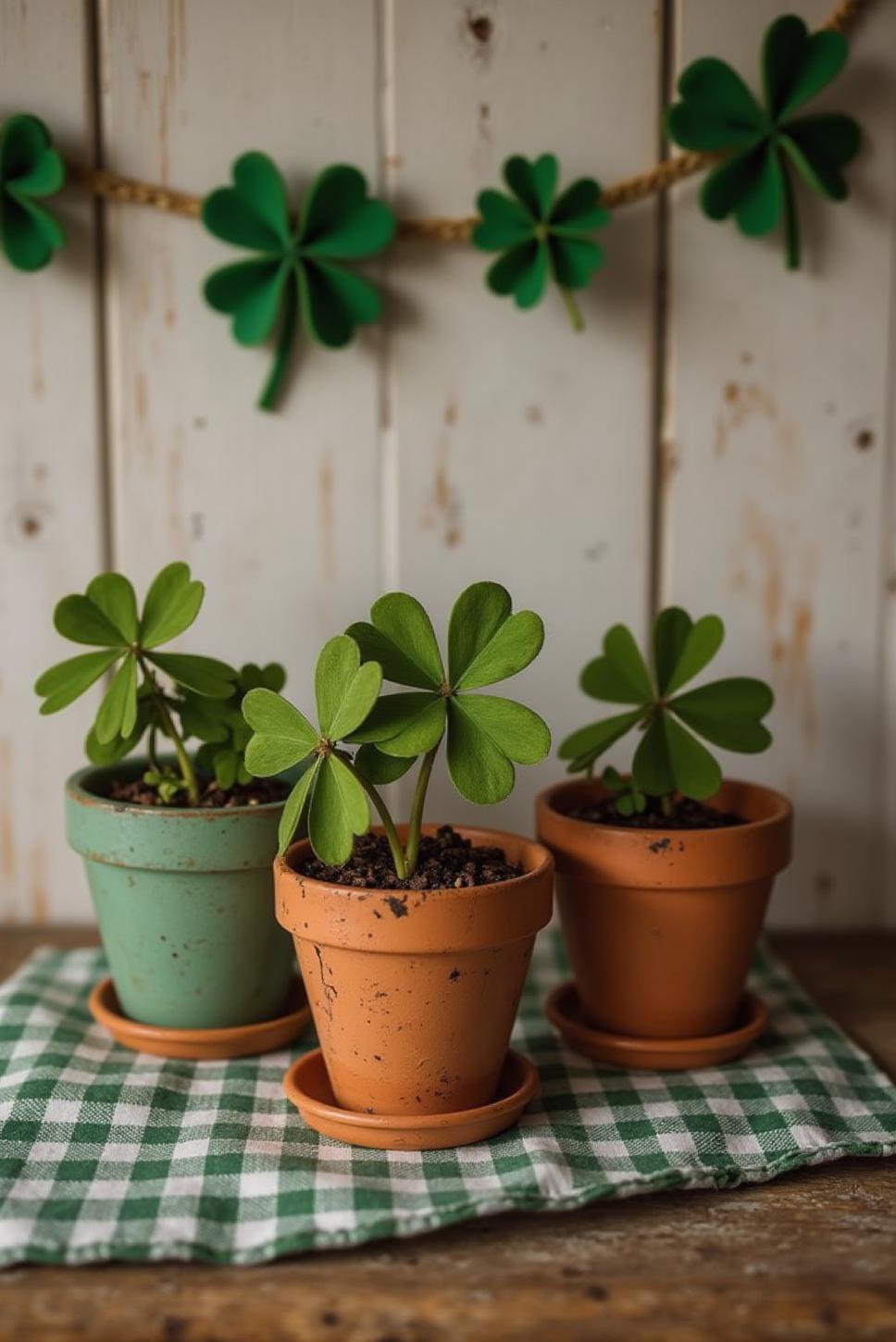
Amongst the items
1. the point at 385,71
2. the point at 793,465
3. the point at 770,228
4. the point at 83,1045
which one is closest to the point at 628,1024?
the point at 83,1045

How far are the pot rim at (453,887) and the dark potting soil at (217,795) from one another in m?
0.07

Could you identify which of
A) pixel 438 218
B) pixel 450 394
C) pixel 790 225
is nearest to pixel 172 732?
pixel 450 394

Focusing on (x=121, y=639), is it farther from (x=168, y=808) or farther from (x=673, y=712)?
(x=673, y=712)

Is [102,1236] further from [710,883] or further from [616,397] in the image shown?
[616,397]

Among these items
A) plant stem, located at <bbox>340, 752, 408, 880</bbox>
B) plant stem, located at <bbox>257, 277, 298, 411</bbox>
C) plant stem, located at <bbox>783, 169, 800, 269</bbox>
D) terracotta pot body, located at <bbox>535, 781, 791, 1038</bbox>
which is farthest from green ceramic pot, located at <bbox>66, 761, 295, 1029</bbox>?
plant stem, located at <bbox>783, 169, 800, 269</bbox>

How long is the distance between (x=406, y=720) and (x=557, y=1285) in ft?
1.08

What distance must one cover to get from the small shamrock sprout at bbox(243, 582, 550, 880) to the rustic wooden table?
0.23 meters

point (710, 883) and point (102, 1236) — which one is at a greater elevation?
point (710, 883)

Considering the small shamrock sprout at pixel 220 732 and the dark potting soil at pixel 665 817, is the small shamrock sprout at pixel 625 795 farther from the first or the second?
the small shamrock sprout at pixel 220 732

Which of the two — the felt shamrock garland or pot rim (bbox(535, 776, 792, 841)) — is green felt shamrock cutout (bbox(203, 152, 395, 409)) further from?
pot rim (bbox(535, 776, 792, 841))

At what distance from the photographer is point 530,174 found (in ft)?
3.43

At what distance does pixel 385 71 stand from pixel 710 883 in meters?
0.73

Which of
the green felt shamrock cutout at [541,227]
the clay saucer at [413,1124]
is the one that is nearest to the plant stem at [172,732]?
the clay saucer at [413,1124]

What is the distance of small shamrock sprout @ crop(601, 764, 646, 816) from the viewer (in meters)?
0.92
